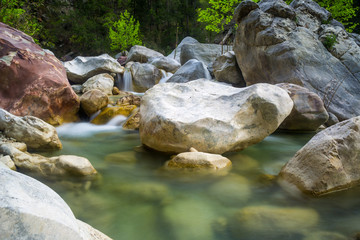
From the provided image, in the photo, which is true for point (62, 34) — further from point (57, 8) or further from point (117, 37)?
point (117, 37)

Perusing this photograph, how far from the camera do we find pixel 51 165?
139 inches

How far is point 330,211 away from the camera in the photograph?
2.75 meters

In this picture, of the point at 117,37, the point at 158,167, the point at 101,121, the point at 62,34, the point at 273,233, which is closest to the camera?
the point at 273,233

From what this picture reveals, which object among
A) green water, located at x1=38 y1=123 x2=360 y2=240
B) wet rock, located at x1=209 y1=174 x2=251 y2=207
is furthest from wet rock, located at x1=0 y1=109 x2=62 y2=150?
wet rock, located at x1=209 y1=174 x2=251 y2=207

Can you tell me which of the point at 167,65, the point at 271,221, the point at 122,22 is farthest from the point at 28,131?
the point at 122,22

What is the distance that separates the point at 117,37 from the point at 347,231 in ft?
79.1

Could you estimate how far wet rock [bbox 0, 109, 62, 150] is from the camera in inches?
174

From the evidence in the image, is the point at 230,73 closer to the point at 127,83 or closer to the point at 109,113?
the point at 109,113

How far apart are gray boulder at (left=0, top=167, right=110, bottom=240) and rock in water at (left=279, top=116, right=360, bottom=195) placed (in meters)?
2.75

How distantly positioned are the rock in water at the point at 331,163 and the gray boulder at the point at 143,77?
1104cm

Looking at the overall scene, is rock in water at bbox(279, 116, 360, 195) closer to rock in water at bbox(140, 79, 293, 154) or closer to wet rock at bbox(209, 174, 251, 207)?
wet rock at bbox(209, 174, 251, 207)

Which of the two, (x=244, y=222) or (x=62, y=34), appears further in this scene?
(x=62, y=34)

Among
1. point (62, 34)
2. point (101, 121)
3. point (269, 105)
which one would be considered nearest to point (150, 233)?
point (269, 105)

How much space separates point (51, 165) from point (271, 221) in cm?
280
